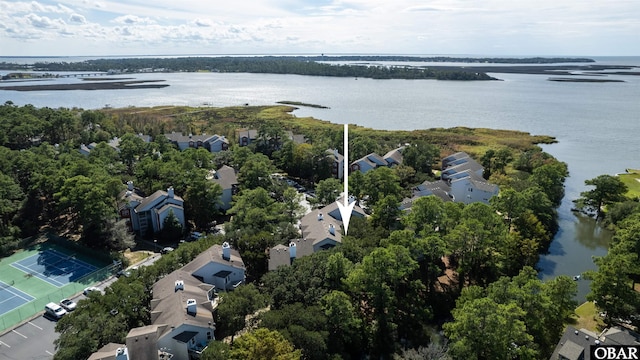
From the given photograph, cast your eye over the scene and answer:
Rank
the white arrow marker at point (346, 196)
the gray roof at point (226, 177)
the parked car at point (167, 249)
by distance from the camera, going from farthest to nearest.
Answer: the gray roof at point (226, 177)
the parked car at point (167, 249)
the white arrow marker at point (346, 196)

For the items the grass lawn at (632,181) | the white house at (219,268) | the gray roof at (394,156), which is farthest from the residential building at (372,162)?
the white house at (219,268)

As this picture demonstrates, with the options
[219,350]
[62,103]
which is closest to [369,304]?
[219,350]

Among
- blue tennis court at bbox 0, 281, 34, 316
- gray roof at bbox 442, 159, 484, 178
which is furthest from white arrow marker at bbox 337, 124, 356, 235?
blue tennis court at bbox 0, 281, 34, 316

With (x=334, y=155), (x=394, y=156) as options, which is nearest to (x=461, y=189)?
(x=394, y=156)

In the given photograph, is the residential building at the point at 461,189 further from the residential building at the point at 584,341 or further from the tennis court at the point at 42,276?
the tennis court at the point at 42,276

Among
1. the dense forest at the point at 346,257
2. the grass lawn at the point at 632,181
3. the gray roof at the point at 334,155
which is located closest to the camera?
the dense forest at the point at 346,257

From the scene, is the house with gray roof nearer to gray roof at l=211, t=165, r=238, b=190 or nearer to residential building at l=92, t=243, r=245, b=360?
gray roof at l=211, t=165, r=238, b=190

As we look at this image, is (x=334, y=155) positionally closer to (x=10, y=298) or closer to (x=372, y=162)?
(x=372, y=162)
